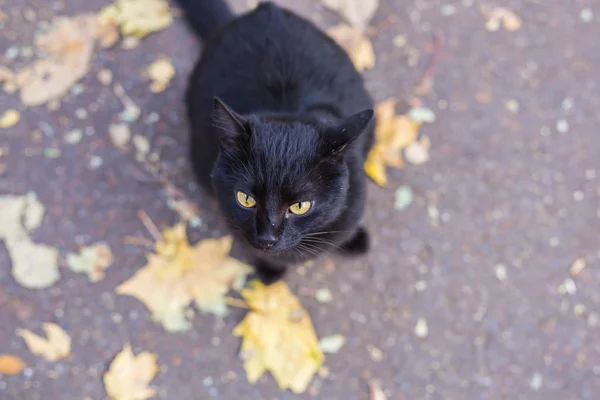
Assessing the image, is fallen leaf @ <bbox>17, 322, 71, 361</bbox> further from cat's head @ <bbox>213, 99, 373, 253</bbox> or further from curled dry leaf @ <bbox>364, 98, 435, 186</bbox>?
curled dry leaf @ <bbox>364, 98, 435, 186</bbox>

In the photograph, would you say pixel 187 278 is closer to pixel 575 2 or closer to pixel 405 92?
pixel 405 92

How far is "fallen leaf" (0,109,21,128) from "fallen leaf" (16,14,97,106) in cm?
7

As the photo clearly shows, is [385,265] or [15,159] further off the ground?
[15,159]

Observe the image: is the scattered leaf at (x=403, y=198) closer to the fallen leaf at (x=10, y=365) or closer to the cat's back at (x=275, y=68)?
the cat's back at (x=275, y=68)

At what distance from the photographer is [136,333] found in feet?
6.94

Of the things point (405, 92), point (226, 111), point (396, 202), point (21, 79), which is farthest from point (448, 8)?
point (21, 79)

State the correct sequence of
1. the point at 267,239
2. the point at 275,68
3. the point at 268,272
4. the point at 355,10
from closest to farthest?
the point at 267,239, the point at 275,68, the point at 268,272, the point at 355,10

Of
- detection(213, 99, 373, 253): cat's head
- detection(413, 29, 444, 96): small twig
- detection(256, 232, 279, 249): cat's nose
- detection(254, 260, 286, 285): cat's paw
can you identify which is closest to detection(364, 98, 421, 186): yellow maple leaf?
detection(413, 29, 444, 96): small twig

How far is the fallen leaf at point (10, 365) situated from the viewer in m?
2.04

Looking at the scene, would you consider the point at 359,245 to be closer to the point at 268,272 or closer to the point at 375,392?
the point at 268,272

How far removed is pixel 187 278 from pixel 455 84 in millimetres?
1634

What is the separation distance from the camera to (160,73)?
8.06 feet

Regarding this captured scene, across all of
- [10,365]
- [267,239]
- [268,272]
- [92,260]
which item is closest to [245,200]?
[267,239]

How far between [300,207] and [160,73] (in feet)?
4.51
